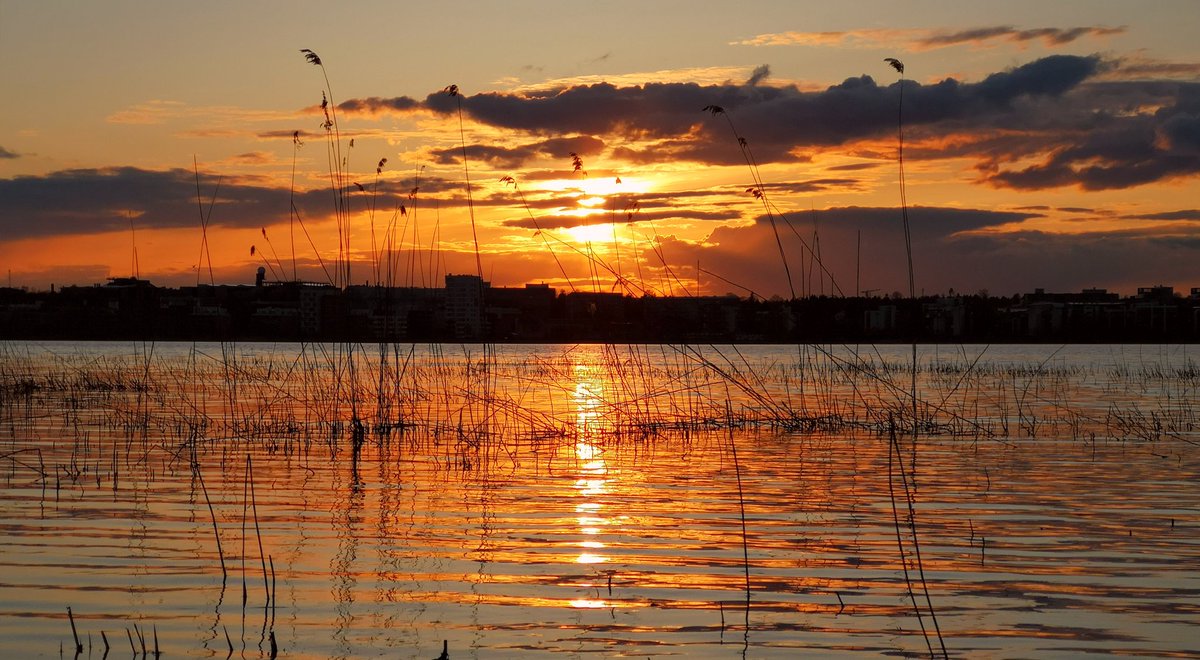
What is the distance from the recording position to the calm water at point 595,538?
632cm

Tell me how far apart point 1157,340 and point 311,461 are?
361 ft

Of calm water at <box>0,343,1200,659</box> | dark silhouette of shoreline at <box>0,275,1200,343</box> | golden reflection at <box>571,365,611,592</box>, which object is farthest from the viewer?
dark silhouette of shoreline at <box>0,275,1200,343</box>

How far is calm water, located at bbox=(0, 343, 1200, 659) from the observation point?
632cm

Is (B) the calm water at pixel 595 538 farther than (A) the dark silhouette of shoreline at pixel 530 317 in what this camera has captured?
No

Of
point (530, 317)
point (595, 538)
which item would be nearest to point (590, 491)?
point (595, 538)

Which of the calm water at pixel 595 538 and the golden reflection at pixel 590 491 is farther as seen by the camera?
the golden reflection at pixel 590 491

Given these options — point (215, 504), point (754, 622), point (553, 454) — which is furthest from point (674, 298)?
point (754, 622)

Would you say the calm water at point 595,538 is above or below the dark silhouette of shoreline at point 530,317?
below

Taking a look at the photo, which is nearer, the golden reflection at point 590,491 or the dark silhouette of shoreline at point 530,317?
the golden reflection at point 590,491

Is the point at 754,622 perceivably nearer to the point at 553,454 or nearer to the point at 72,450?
the point at 553,454

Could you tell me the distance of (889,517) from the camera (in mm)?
10016

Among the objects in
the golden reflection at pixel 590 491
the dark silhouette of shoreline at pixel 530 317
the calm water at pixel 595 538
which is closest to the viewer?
the calm water at pixel 595 538

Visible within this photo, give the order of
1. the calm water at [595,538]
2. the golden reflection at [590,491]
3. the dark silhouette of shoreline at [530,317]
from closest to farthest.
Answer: the calm water at [595,538] < the golden reflection at [590,491] < the dark silhouette of shoreline at [530,317]

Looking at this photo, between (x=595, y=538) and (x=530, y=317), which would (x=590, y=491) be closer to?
(x=595, y=538)
